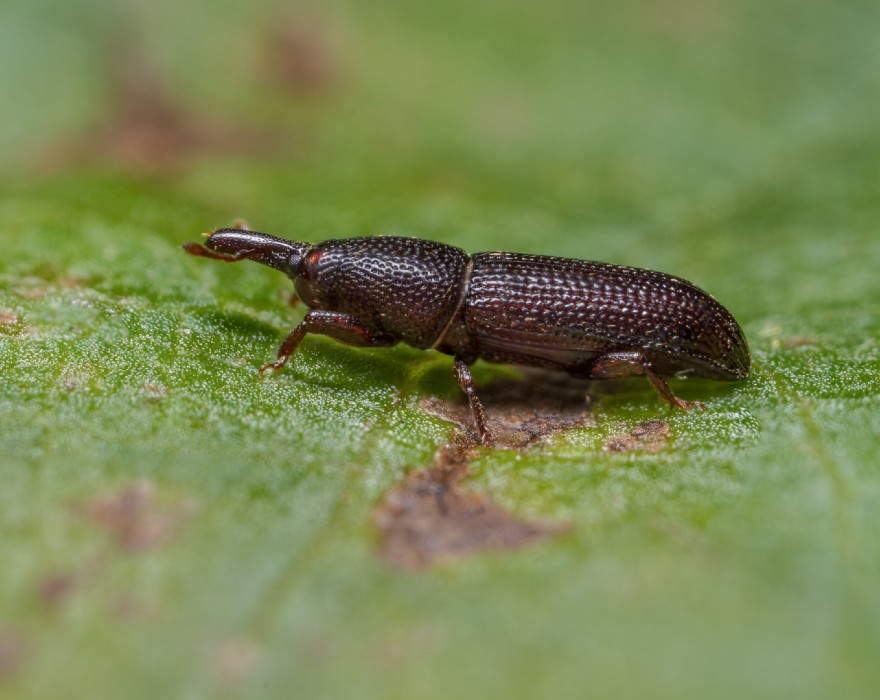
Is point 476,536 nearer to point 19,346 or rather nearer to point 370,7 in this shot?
point 19,346

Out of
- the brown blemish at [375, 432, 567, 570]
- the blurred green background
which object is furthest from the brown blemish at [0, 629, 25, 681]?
the brown blemish at [375, 432, 567, 570]

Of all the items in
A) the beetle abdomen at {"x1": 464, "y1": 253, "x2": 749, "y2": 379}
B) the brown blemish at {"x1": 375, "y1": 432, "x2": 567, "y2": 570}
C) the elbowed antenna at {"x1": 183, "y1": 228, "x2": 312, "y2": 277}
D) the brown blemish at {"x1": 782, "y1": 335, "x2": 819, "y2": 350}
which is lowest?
the brown blemish at {"x1": 375, "y1": 432, "x2": 567, "y2": 570}

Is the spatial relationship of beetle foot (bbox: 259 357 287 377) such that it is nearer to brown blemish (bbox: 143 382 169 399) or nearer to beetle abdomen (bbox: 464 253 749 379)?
brown blemish (bbox: 143 382 169 399)

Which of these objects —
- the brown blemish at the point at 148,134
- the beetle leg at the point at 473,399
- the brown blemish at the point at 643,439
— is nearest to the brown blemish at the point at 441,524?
the beetle leg at the point at 473,399

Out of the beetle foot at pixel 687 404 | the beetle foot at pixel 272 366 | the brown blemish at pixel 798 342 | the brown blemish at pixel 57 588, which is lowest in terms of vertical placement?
the brown blemish at pixel 57 588

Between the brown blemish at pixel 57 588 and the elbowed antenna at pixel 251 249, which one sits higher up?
the elbowed antenna at pixel 251 249

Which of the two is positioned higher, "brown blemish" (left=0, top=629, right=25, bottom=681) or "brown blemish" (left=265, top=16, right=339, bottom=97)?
"brown blemish" (left=265, top=16, right=339, bottom=97)

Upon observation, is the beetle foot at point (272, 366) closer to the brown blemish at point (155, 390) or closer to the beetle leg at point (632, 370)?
the brown blemish at point (155, 390)

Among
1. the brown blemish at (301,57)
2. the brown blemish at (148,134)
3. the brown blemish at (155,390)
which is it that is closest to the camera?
the brown blemish at (155,390)
